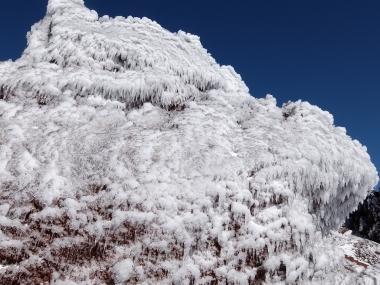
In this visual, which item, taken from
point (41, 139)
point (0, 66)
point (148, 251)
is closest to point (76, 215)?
point (148, 251)

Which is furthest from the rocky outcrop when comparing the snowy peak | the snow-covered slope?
the snowy peak

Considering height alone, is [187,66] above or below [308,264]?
above

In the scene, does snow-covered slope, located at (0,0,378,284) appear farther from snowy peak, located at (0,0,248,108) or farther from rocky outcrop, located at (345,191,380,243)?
rocky outcrop, located at (345,191,380,243)

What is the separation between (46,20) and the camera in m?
6.56

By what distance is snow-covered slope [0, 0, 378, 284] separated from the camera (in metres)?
3.23

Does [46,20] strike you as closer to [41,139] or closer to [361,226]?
[41,139]

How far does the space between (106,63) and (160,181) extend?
289cm

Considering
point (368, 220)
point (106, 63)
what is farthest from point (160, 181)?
point (368, 220)

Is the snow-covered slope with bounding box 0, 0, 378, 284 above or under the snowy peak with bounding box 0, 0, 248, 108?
under

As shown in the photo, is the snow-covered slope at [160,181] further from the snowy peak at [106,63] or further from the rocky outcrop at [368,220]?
the rocky outcrop at [368,220]

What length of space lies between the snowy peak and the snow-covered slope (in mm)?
34

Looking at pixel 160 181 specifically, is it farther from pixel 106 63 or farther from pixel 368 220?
pixel 368 220

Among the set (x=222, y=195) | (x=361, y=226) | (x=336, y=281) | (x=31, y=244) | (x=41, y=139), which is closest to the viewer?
(x=31, y=244)

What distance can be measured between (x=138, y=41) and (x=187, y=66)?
42.7 inches
